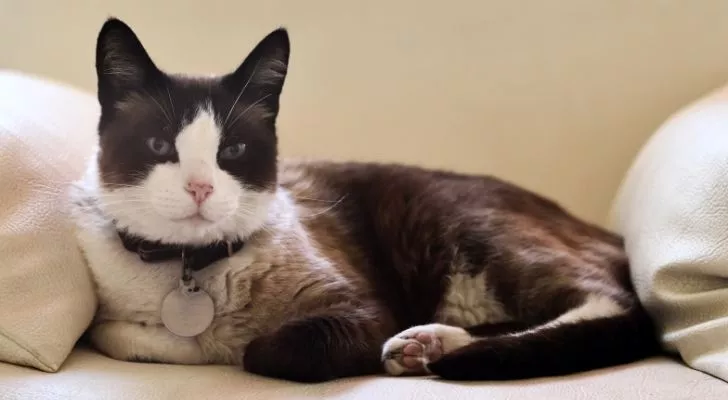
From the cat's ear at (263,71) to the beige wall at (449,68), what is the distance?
659 millimetres

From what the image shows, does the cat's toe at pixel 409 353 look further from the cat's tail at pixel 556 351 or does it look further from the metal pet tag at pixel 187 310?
the metal pet tag at pixel 187 310

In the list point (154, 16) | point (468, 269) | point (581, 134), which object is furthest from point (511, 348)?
point (154, 16)

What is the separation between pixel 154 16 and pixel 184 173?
3.13 ft

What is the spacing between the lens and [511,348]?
3.82 feet

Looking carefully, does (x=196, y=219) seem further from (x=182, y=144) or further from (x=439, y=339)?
(x=439, y=339)

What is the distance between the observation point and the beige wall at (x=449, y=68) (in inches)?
77.0

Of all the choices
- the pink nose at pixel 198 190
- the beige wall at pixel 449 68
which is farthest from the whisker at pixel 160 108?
the beige wall at pixel 449 68

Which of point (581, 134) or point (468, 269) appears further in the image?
point (581, 134)

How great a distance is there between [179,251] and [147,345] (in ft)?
0.53

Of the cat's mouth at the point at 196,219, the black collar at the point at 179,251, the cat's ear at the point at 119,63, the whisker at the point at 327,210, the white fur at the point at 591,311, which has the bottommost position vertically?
the white fur at the point at 591,311

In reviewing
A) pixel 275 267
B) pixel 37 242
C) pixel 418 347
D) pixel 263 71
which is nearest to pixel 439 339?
pixel 418 347

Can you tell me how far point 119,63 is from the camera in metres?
1.25

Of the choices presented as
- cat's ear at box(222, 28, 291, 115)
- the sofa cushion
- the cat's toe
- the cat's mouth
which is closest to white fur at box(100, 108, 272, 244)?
the cat's mouth

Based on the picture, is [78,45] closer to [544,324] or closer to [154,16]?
[154,16]
